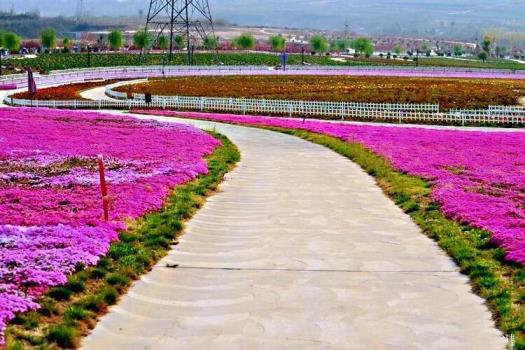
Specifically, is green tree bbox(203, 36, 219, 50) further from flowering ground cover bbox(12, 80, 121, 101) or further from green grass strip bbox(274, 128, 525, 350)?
green grass strip bbox(274, 128, 525, 350)

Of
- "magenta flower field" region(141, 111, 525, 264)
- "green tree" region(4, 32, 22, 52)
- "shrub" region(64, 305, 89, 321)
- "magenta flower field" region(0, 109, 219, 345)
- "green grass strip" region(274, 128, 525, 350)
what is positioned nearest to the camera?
"shrub" region(64, 305, 89, 321)

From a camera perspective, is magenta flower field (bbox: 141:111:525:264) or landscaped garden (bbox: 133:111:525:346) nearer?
landscaped garden (bbox: 133:111:525:346)

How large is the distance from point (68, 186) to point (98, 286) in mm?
9213

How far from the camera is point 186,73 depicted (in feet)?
399

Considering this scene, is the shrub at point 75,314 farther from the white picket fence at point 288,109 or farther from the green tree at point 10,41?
the green tree at point 10,41

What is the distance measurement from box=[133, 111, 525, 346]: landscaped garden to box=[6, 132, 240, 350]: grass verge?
16.0ft

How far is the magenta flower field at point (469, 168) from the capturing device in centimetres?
1608

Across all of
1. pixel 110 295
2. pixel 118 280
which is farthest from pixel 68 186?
pixel 110 295

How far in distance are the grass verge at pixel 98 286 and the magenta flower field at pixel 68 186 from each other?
0.68 feet

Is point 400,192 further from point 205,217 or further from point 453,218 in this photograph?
point 205,217

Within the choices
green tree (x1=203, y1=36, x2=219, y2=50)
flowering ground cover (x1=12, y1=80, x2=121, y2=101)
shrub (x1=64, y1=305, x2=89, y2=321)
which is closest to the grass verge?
shrub (x1=64, y1=305, x2=89, y2=321)

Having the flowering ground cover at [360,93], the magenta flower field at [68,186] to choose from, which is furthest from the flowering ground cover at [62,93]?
the magenta flower field at [68,186]

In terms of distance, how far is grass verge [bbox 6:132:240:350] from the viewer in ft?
31.0

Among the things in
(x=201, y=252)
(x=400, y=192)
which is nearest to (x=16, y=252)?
(x=201, y=252)
